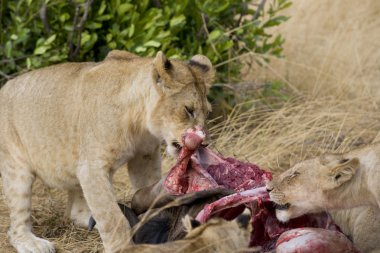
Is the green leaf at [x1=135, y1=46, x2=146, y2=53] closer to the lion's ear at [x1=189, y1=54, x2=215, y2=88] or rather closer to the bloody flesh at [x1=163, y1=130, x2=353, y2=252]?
the lion's ear at [x1=189, y1=54, x2=215, y2=88]

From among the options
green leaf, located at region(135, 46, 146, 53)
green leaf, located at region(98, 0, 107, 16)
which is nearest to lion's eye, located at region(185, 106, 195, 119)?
green leaf, located at region(135, 46, 146, 53)

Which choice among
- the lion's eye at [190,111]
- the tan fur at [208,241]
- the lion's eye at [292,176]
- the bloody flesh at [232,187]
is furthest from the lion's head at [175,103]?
the tan fur at [208,241]

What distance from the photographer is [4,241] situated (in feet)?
19.5

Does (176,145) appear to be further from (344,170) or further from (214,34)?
(214,34)

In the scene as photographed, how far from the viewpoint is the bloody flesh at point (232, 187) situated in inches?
189

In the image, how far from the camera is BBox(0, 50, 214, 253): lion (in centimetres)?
520

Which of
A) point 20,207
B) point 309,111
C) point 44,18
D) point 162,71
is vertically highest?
point 162,71

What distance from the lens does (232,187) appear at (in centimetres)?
539

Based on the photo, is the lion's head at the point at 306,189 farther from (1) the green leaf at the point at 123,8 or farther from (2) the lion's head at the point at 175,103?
(1) the green leaf at the point at 123,8

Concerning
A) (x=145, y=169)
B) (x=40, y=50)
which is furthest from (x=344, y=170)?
(x=40, y=50)

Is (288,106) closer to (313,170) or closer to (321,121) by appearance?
(321,121)

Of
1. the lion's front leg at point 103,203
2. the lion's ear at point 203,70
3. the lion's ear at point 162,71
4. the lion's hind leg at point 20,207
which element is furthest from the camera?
the lion's hind leg at point 20,207

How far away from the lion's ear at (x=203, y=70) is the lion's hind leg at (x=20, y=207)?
1480 mm

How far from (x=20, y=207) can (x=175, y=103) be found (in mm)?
1462
